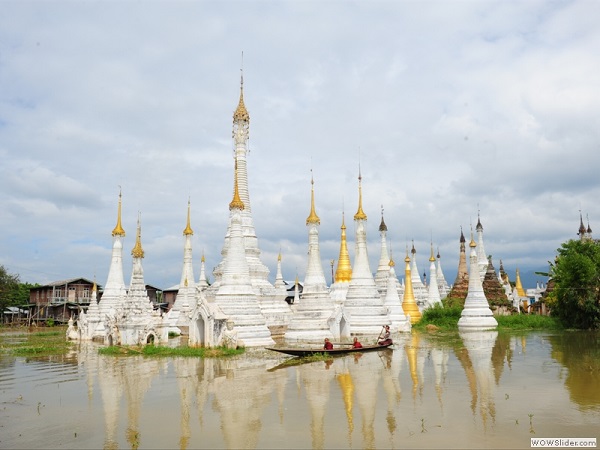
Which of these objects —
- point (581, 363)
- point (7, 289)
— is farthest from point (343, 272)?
point (7, 289)

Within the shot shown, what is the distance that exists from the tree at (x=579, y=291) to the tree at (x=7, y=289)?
5942 cm

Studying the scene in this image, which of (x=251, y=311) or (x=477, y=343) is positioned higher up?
(x=251, y=311)

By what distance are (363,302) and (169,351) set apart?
562 inches

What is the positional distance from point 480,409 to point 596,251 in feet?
115

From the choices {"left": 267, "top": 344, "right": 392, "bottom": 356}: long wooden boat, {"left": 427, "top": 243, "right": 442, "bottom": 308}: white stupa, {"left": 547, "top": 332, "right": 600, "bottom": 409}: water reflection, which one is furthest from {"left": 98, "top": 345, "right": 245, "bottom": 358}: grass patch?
{"left": 427, "top": 243, "right": 442, "bottom": 308}: white stupa

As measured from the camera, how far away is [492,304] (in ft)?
158

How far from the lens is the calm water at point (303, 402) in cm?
1009

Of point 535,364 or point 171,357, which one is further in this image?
point 171,357

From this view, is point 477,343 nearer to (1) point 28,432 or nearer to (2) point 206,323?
(2) point 206,323

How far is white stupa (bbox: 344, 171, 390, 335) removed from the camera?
110 feet

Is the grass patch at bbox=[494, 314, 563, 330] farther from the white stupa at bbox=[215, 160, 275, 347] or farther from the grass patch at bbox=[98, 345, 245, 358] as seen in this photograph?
the grass patch at bbox=[98, 345, 245, 358]

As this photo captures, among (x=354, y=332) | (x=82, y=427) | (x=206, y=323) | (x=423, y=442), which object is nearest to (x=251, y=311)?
(x=206, y=323)

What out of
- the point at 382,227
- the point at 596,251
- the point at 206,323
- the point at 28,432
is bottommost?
the point at 28,432

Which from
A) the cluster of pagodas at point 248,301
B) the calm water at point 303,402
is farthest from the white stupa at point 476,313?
the calm water at point 303,402
